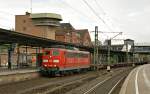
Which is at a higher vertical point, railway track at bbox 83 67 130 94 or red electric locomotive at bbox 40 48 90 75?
red electric locomotive at bbox 40 48 90 75

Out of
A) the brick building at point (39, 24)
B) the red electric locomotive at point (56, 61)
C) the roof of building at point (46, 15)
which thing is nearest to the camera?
the red electric locomotive at point (56, 61)

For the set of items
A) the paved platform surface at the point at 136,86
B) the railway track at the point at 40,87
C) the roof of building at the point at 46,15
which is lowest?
the paved platform surface at the point at 136,86

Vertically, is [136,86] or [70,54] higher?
[70,54]

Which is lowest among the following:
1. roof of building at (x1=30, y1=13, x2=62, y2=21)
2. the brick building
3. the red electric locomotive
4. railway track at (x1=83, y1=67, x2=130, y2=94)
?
railway track at (x1=83, y1=67, x2=130, y2=94)

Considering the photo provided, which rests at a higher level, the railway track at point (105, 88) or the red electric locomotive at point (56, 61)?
the red electric locomotive at point (56, 61)

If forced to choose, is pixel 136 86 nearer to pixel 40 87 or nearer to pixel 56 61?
pixel 40 87

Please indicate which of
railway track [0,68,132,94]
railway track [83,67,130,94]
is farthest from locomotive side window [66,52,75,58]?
railway track [0,68,132,94]

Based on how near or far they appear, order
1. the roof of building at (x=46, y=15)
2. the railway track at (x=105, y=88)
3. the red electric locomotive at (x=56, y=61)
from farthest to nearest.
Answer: the roof of building at (x=46, y=15) < the red electric locomotive at (x=56, y=61) < the railway track at (x=105, y=88)

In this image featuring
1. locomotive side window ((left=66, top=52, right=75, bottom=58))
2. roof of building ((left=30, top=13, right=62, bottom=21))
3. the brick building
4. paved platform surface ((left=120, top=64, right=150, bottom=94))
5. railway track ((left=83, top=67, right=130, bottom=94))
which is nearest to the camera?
railway track ((left=83, top=67, right=130, bottom=94))

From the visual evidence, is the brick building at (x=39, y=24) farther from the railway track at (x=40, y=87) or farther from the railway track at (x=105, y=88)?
the railway track at (x=40, y=87)

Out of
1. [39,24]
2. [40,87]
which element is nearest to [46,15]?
[39,24]

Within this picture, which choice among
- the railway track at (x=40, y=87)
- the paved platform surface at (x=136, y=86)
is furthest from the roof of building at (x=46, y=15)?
the railway track at (x=40, y=87)

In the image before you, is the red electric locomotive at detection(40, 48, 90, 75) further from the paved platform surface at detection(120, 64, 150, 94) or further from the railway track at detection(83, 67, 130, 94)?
the paved platform surface at detection(120, 64, 150, 94)

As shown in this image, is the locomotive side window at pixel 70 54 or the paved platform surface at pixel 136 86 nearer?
the paved platform surface at pixel 136 86
